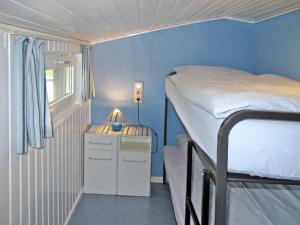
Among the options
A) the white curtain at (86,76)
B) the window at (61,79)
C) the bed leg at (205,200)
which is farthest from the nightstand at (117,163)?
the bed leg at (205,200)

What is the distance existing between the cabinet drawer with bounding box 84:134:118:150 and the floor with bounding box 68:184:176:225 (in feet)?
1.74

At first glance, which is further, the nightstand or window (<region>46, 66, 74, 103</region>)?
the nightstand

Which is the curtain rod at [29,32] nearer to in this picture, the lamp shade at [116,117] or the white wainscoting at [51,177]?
the white wainscoting at [51,177]

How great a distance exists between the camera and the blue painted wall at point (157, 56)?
4121mm

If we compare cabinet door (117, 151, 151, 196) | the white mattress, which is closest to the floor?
cabinet door (117, 151, 151, 196)

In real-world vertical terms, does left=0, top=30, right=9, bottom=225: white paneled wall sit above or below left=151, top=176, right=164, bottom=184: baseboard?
above

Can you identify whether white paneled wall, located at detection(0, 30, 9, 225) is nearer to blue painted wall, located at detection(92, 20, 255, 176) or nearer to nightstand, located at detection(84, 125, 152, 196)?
nightstand, located at detection(84, 125, 152, 196)

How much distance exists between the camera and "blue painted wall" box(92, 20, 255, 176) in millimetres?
4121

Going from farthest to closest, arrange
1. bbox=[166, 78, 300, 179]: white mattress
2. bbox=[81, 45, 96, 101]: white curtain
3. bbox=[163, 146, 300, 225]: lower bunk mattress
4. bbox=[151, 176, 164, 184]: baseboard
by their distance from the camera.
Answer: bbox=[151, 176, 164, 184]: baseboard < bbox=[81, 45, 96, 101]: white curtain < bbox=[163, 146, 300, 225]: lower bunk mattress < bbox=[166, 78, 300, 179]: white mattress

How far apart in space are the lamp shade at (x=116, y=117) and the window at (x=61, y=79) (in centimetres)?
58

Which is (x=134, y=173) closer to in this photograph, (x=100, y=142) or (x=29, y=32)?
(x=100, y=142)

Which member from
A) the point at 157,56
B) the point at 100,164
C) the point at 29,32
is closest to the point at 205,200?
the point at 29,32

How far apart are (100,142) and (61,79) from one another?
2.82 feet

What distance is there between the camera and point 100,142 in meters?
3.78
